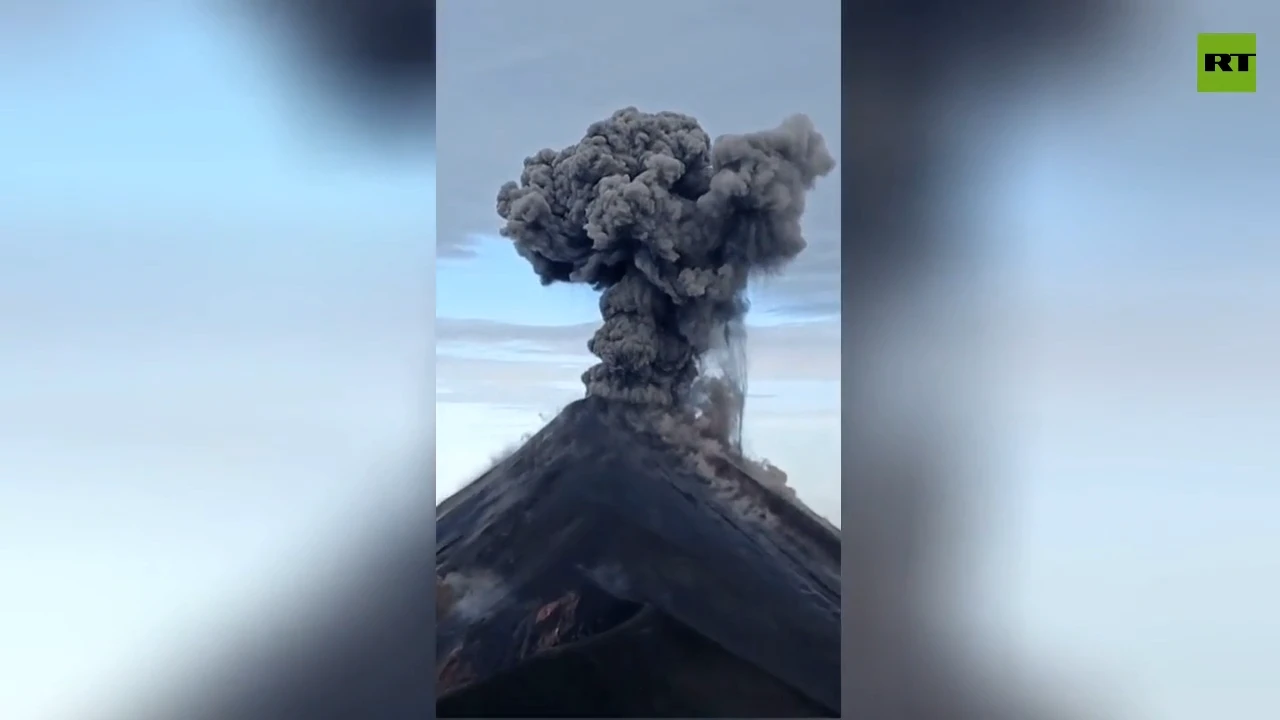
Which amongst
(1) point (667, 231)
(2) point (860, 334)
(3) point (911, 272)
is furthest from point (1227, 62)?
(1) point (667, 231)

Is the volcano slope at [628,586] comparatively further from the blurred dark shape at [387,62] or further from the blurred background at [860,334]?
the blurred dark shape at [387,62]

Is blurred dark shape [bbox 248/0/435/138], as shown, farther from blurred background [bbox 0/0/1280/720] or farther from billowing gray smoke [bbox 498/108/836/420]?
billowing gray smoke [bbox 498/108/836/420]

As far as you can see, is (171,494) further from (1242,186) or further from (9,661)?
(1242,186)

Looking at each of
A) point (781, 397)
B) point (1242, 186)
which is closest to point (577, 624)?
point (781, 397)

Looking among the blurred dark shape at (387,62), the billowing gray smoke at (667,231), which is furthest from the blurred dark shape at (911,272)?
the blurred dark shape at (387,62)

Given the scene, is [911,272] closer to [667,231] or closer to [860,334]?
[860,334]

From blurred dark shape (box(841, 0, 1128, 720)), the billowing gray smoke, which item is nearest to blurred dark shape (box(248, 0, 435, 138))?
the billowing gray smoke
